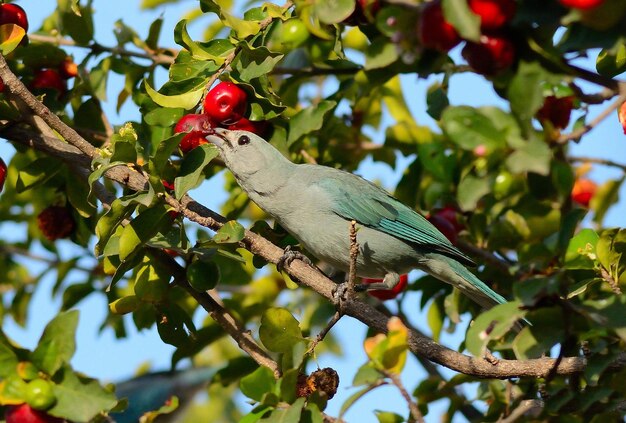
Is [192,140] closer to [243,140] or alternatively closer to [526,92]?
[243,140]

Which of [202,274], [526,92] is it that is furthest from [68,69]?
[526,92]

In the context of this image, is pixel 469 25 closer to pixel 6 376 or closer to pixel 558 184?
pixel 558 184

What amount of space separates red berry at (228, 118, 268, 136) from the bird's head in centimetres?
10

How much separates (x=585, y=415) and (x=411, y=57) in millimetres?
1570

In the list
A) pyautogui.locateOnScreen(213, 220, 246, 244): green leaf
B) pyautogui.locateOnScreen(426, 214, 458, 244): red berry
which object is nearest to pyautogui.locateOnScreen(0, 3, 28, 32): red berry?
pyautogui.locateOnScreen(213, 220, 246, 244): green leaf

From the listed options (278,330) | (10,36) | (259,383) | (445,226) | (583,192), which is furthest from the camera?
(583,192)

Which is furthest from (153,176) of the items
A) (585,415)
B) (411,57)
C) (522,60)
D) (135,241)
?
(585,415)

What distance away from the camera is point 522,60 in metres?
2.55

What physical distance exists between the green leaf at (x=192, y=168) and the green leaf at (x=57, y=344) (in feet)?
2.66

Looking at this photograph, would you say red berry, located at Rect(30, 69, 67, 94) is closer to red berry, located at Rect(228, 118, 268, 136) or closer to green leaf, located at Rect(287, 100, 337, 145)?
red berry, located at Rect(228, 118, 268, 136)

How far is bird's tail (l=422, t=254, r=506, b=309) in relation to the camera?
4.76m

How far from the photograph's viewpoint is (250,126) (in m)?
4.46

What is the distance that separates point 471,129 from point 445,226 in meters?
2.49

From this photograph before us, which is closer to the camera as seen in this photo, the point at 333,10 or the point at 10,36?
the point at 333,10
